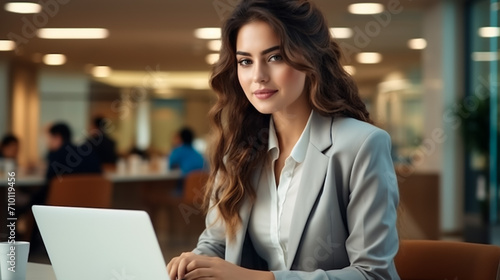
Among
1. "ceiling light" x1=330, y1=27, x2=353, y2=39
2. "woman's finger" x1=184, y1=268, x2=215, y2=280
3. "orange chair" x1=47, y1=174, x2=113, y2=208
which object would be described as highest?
"ceiling light" x1=330, y1=27, x2=353, y2=39

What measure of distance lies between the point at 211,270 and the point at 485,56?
7.00m

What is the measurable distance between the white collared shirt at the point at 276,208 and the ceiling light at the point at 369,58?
9772mm

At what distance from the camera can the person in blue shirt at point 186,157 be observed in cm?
863

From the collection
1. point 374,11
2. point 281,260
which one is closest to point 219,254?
point 281,260

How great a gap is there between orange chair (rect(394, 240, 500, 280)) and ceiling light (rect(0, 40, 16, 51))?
34.9 feet

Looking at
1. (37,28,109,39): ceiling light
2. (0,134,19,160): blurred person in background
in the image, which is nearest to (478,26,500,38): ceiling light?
(37,28,109,39): ceiling light

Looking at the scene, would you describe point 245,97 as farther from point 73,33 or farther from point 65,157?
point 73,33

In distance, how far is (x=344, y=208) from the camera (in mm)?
1627

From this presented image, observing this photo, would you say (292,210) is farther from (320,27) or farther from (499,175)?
(499,175)

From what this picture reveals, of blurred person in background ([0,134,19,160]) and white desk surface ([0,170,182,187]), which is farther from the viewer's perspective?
blurred person in background ([0,134,19,160])

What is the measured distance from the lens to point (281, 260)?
1.70 meters

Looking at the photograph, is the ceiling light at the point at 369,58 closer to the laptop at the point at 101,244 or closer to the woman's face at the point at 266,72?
the woman's face at the point at 266,72

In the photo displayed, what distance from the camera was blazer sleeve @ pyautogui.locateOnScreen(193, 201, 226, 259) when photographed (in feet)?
5.92

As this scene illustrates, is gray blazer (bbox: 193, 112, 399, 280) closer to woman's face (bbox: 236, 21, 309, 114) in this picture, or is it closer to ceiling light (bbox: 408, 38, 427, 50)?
woman's face (bbox: 236, 21, 309, 114)
